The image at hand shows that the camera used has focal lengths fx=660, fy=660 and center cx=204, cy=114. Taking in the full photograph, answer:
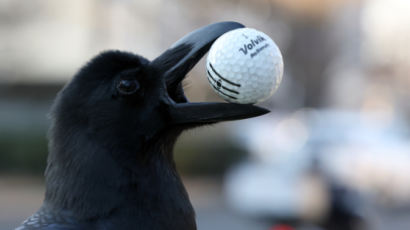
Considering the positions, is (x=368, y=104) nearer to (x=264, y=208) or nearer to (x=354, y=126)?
(x=354, y=126)

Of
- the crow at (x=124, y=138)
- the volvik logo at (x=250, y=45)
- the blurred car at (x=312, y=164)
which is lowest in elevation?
the blurred car at (x=312, y=164)

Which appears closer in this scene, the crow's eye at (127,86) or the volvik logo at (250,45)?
the volvik logo at (250,45)

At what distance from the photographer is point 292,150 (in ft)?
42.2

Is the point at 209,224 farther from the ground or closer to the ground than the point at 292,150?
closer to the ground

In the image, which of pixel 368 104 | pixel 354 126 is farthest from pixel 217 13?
pixel 368 104

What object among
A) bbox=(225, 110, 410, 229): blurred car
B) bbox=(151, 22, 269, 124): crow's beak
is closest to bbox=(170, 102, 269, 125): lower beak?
bbox=(151, 22, 269, 124): crow's beak

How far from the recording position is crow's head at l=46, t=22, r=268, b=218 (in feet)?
10.00

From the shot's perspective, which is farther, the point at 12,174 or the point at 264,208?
the point at 12,174

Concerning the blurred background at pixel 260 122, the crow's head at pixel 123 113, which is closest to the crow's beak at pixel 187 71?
the crow's head at pixel 123 113

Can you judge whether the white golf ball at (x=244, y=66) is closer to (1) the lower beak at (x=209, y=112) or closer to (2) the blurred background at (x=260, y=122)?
(1) the lower beak at (x=209, y=112)

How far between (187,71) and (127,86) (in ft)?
0.98

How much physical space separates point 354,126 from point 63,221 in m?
12.1

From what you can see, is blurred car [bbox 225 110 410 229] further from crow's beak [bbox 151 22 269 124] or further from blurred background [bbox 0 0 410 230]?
crow's beak [bbox 151 22 269 124]

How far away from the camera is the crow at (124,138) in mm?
2971
